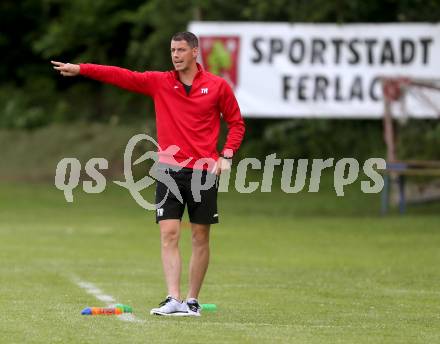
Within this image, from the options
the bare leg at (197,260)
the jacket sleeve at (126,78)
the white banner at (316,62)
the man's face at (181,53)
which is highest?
the white banner at (316,62)

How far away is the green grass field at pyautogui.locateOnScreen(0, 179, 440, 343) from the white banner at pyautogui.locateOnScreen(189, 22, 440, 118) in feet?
7.81

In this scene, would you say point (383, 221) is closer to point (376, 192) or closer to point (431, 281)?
point (376, 192)

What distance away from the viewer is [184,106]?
11.8 m

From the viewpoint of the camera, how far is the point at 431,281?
1628 centimetres

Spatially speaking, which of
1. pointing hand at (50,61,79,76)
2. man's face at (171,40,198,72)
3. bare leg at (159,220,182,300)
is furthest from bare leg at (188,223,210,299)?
pointing hand at (50,61,79,76)

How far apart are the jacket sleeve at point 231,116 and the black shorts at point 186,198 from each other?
312 mm

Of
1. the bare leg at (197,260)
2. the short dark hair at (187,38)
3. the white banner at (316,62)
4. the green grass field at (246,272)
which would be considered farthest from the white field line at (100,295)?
the white banner at (316,62)

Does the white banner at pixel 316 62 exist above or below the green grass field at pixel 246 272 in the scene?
above

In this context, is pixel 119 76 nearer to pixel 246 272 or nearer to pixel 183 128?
pixel 183 128

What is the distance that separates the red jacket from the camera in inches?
461

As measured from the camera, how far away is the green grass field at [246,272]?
10.6 m

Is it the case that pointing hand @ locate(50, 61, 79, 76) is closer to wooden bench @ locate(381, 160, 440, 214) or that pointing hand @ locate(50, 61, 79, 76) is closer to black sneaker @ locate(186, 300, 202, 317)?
black sneaker @ locate(186, 300, 202, 317)

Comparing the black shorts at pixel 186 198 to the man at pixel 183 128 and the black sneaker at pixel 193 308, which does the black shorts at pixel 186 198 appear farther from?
the black sneaker at pixel 193 308

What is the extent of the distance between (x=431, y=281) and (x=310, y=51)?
15.9 meters
